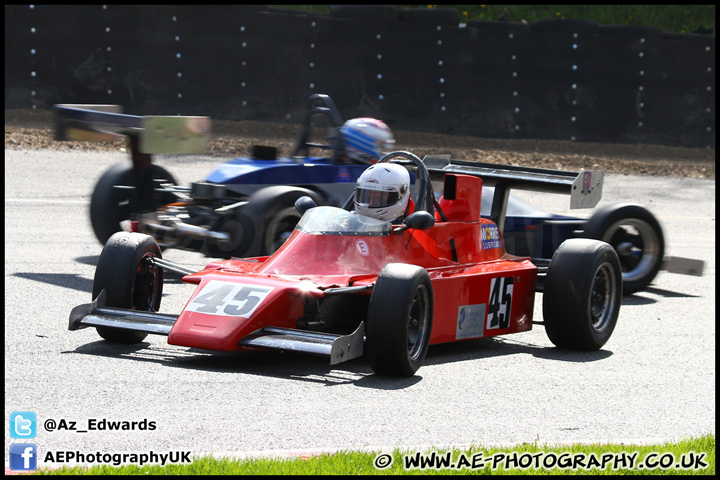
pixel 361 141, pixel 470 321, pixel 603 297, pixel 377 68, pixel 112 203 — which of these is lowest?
pixel 470 321

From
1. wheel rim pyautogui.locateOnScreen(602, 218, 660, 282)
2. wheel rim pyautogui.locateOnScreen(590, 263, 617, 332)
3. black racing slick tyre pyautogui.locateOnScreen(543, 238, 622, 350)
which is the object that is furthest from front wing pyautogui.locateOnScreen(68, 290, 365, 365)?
wheel rim pyautogui.locateOnScreen(602, 218, 660, 282)

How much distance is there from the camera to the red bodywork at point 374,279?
21.1 ft

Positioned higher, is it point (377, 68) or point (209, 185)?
point (377, 68)

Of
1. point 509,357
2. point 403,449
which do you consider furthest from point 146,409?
point 509,357

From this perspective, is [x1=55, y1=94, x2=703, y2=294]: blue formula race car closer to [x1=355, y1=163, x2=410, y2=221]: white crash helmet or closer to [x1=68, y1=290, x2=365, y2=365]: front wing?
[x1=355, y1=163, x2=410, y2=221]: white crash helmet

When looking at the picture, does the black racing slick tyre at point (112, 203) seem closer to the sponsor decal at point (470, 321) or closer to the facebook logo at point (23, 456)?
the sponsor decal at point (470, 321)

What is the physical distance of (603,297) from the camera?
309 inches

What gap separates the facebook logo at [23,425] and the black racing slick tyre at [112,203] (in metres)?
5.19

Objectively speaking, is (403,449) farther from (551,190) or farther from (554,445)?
(551,190)

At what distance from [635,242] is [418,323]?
4.25 m

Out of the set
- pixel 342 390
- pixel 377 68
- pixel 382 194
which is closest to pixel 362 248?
→ pixel 382 194

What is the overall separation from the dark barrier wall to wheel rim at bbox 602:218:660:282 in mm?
10735

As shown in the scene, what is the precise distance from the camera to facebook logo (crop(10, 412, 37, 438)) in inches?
199

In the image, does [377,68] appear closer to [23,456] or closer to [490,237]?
[490,237]
